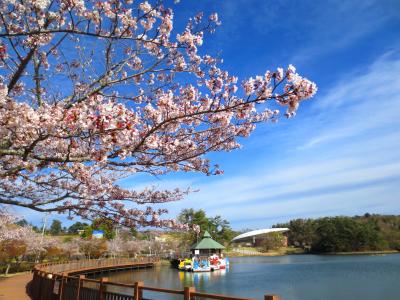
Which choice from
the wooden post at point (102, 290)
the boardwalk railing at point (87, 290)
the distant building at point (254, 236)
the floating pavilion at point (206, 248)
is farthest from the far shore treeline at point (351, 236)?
the wooden post at point (102, 290)

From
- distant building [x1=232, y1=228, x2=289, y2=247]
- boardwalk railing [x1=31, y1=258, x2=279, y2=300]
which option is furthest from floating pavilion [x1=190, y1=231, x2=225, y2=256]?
distant building [x1=232, y1=228, x2=289, y2=247]

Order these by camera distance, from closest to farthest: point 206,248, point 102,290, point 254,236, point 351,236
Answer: point 102,290 → point 206,248 → point 351,236 → point 254,236

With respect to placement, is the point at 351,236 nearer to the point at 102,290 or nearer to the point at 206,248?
the point at 206,248

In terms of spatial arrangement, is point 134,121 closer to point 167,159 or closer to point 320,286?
point 167,159

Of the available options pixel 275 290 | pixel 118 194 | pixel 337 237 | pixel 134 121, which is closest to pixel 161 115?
pixel 134 121

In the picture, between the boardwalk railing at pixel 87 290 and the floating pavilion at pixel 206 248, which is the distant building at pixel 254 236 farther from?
the boardwalk railing at pixel 87 290

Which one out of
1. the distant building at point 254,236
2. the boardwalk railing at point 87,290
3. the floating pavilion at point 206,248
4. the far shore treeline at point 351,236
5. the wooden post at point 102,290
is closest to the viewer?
the boardwalk railing at point 87,290

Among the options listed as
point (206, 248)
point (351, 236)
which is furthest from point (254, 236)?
point (206, 248)

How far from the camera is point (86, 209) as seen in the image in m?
6.20

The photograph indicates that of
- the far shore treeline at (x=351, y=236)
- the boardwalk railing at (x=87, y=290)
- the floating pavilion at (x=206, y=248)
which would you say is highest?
the far shore treeline at (x=351, y=236)

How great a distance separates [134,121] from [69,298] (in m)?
6.53

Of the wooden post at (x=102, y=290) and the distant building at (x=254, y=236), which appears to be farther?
the distant building at (x=254, y=236)

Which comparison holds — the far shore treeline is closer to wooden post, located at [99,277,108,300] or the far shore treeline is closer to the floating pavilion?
the floating pavilion

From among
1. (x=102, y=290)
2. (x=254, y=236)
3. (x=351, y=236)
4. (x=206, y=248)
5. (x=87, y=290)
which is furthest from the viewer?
(x=254, y=236)
